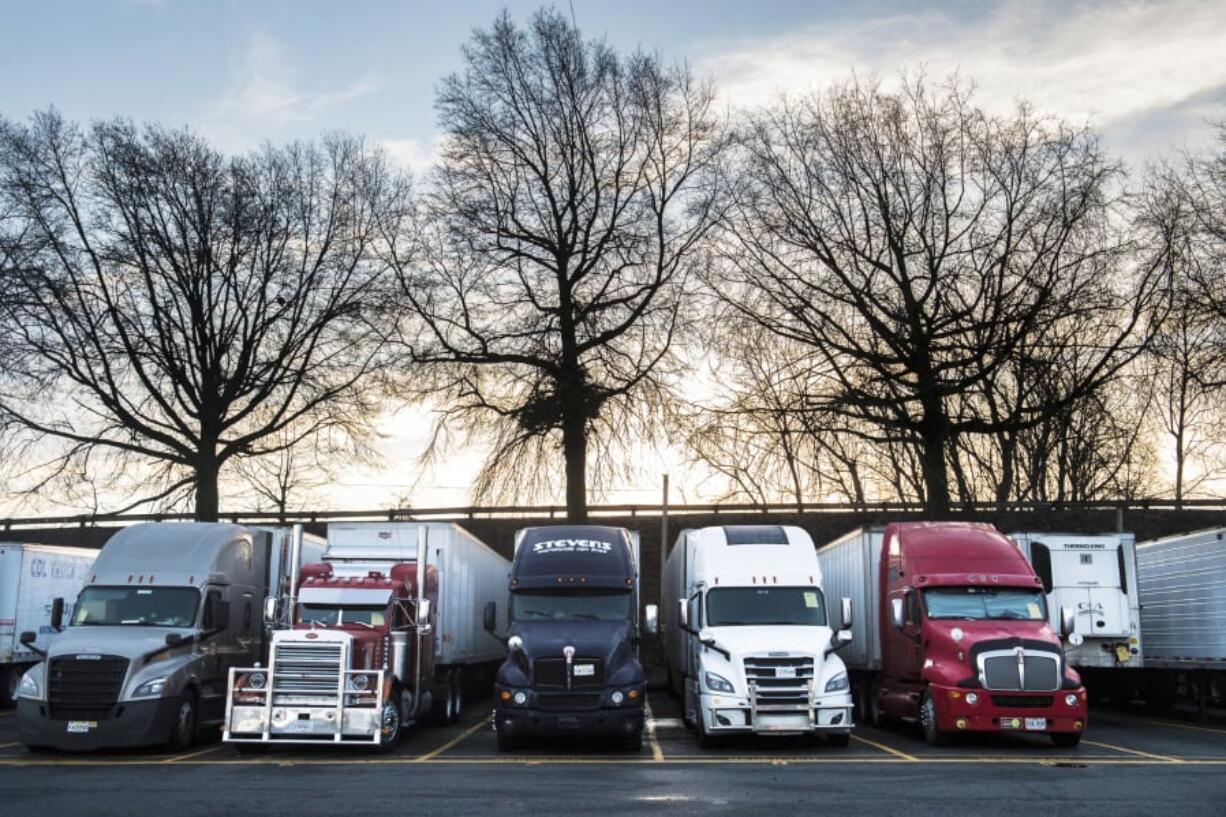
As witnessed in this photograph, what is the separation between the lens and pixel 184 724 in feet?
67.0

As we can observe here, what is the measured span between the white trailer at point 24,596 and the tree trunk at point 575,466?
42.6 feet

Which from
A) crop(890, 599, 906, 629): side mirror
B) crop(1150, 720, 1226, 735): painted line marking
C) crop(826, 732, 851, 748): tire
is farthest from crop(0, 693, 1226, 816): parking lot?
crop(1150, 720, 1226, 735): painted line marking

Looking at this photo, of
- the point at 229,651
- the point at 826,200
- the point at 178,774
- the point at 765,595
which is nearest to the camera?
the point at 178,774

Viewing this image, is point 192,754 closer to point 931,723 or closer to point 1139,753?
point 931,723

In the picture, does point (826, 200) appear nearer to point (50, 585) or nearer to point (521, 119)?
point (521, 119)

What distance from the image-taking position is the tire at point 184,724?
65.9 feet

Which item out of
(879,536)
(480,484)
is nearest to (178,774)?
(879,536)

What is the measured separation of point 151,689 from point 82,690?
0.96 m

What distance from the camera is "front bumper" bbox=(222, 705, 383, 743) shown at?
1875 cm

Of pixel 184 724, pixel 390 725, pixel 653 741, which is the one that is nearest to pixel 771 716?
pixel 653 741

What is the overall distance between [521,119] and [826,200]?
9.09 meters

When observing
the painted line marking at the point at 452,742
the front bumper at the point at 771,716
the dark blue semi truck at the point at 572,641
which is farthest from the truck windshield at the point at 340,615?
the front bumper at the point at 771,716

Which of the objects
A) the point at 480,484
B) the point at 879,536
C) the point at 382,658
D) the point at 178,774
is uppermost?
the point at 480,484

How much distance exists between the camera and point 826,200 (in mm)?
35656
